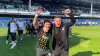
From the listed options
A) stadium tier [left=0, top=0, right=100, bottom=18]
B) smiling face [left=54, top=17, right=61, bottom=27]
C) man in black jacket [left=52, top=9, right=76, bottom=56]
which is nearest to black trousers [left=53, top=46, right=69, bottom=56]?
man in black jacket [left=52, top=9, right=76, bottom=56]

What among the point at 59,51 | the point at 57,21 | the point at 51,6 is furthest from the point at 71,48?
the point at 51,6

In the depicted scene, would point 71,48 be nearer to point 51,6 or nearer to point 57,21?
point 57,21

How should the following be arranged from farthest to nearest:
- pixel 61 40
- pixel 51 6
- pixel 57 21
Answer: pixel 51 6 < pixel 61 40 < pixel 57 21

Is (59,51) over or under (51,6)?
over

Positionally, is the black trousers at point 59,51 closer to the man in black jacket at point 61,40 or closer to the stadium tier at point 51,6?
the man in black jacket at point 61,40

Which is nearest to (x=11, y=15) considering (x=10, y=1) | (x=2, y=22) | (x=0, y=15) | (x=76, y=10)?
(x=0, y=15)

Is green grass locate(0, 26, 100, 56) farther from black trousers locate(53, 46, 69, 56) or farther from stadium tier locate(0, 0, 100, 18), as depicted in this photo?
stadium tier locate(0, 0, 100, 18)

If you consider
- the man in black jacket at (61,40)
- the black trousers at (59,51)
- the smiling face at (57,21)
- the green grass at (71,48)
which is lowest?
the green grass at (71,48)

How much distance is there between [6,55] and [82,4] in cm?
6268

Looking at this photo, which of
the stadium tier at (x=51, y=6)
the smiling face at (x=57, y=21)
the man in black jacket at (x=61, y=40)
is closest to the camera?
the smiling face at (x=57, y=21)

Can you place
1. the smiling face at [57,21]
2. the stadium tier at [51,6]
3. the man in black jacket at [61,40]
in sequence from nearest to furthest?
1. the smiling face at [57,21]
2. the man in black jacket at [61,40]
3. the stadium tier at [51,6]

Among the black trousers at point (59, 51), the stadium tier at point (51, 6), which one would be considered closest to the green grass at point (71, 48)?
the black trousers at point (59, 51)

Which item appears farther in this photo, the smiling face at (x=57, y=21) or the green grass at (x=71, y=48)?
the green grass at (x=71, y=48)

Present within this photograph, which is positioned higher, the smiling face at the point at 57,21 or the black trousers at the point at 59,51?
the smiling face at the point at 57,21
